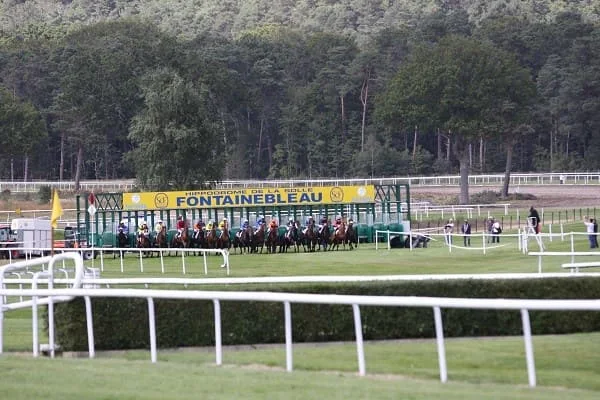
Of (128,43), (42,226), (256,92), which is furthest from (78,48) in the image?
(42,226)

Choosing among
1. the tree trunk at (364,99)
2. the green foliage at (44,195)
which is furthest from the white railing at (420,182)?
the tree trunk at (364,99)

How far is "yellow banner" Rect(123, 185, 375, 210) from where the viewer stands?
4141 centimetres

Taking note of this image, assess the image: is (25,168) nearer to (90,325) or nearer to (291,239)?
(291,239)

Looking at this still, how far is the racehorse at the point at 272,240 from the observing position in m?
37.7

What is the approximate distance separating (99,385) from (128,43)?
3027 inches

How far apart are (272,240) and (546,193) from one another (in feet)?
91.3

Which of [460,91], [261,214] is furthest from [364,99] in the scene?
[261,214]

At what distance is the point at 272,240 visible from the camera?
3775 centimetres

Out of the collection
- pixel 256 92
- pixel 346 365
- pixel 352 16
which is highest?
pixel 352 16

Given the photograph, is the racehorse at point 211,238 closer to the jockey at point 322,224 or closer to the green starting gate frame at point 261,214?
the green starting gate frame at point 261,214

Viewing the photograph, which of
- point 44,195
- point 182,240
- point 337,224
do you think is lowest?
point 182,240

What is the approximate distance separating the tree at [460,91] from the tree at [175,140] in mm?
10050

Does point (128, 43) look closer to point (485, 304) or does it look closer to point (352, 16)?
point (352, 16)

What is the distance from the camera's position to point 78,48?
281 ft
